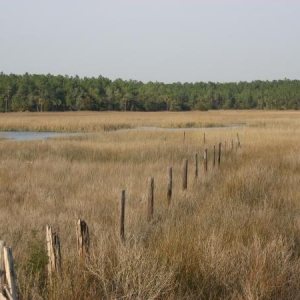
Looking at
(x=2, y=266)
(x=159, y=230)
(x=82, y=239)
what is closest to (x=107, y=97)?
(x=159, y=230)

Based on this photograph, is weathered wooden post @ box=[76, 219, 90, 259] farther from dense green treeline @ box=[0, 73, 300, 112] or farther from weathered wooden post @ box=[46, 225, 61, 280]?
dense green treeline @ box=[0, 73, 300, 112]

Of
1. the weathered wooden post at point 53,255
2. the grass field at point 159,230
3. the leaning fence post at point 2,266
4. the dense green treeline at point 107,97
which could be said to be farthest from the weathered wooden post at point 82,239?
the dense green treeline at point 107,97

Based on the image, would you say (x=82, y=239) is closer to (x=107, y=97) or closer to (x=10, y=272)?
Answer: (x=10, y=272)

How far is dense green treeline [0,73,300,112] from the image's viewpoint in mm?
95062

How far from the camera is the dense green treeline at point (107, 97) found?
9506 centimetres

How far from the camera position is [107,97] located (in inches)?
4235

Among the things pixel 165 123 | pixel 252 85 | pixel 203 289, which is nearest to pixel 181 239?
pixel 203 289

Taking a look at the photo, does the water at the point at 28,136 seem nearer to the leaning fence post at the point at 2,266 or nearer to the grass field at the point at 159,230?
the grass field at the point at 159,230

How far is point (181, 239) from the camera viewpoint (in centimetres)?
522

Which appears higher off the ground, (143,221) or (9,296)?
(9,296)

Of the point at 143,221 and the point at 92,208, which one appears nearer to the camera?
the point at 143,221

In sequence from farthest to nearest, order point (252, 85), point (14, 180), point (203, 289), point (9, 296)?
point (252, 85), point (14, 180), point (203, 289), point (9, 296)

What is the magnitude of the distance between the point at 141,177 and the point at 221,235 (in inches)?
307

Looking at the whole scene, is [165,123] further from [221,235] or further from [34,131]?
[221,235]
